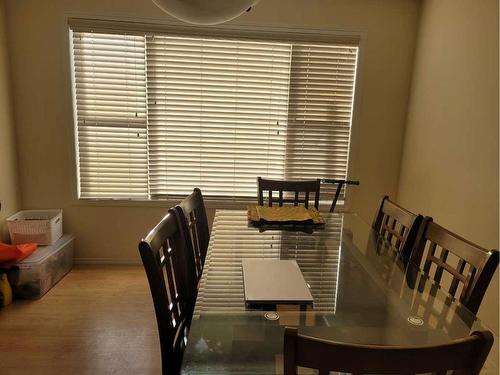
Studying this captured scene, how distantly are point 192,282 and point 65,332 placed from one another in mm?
1104

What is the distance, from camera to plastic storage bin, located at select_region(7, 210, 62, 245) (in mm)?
2717

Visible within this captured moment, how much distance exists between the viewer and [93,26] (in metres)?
2.76

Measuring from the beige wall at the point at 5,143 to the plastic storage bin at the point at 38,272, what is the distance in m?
0.40

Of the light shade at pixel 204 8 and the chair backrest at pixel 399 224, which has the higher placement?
the light shade at pixel 204 8

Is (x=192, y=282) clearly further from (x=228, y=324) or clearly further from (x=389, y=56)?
(x=389, y=56)

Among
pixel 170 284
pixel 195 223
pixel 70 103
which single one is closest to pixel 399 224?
pixel 195 223

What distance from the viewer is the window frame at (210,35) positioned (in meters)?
2.77

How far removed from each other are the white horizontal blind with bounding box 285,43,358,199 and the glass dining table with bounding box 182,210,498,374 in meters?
1.38

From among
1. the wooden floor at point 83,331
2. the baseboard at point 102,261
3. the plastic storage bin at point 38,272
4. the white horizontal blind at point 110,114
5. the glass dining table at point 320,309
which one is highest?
the white horizontal blind at point 110,114

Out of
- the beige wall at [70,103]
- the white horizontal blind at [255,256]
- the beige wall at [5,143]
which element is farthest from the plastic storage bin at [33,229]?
the white horizontal blind at [255,256]

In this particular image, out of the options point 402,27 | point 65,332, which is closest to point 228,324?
point 65,332

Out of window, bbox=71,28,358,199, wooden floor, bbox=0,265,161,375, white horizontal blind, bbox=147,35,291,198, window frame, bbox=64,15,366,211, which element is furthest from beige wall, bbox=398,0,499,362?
wooden floor, bbox=0,265,161,375

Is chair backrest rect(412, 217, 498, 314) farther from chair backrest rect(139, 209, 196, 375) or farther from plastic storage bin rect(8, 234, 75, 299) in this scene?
plastic storage bin rect(8, 234, 75, 299)

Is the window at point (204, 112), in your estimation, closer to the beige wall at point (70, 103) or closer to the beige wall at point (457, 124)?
the beige wall at point (70, 103)
